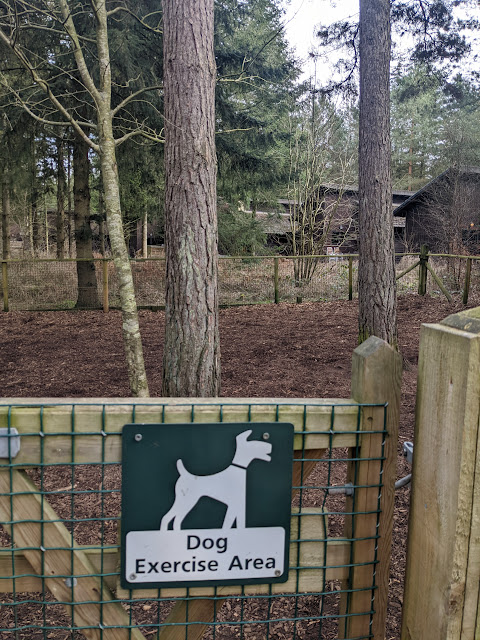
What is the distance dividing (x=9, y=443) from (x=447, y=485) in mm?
1114

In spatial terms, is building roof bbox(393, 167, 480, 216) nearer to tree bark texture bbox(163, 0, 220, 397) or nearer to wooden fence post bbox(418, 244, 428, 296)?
wooden fence post bbox(418, 244, 428, 296)

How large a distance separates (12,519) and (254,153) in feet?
40.0

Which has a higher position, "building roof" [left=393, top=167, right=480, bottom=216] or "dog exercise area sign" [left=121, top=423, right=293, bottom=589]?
"building roof" [left=393, top=167, right=480, bottom=216]

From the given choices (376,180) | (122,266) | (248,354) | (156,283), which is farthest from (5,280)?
(376,180)

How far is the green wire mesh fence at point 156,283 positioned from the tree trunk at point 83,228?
2 centimetres

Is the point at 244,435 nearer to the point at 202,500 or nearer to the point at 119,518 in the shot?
the point at 202,500

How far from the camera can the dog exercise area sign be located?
1.36m

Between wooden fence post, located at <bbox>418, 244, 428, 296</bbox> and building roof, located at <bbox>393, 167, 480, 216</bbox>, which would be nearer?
wooden fence post, located at <bbox>418, 244, 428, 296</bbox>

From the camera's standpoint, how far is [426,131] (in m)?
33.1

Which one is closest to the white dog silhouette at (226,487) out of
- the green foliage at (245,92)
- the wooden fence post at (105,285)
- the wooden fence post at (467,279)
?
the green foliage at (245,92)

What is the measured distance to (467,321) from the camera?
50.8 inches

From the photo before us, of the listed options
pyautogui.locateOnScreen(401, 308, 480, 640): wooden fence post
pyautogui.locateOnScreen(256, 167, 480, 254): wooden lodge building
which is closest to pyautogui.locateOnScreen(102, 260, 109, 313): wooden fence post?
pyautogui.locateOnScreen(256, 167, 480, 254): wooden lodge building

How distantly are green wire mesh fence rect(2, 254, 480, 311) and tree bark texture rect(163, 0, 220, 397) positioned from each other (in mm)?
8771

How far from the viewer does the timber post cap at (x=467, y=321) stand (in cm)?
126
